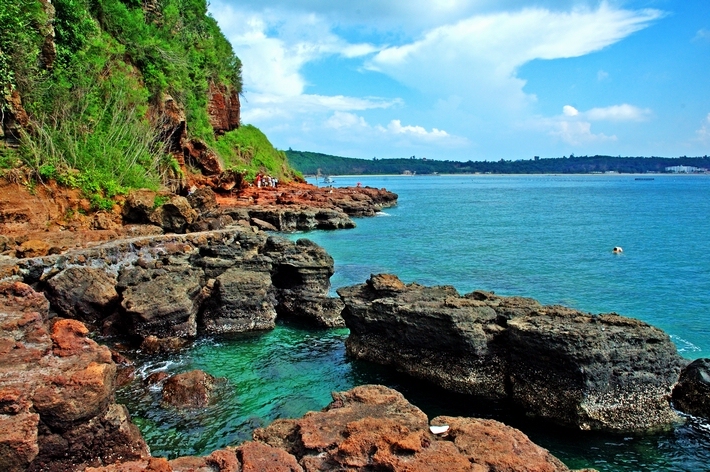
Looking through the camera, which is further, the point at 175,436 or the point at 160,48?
the point at 160,48

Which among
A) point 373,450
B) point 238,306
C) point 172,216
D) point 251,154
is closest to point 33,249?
Result: point 238,306

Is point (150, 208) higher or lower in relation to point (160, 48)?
lower

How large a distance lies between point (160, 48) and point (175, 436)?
29784 mm

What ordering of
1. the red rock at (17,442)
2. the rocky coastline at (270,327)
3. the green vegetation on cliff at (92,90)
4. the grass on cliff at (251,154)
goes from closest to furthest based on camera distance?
the red rock at (17,442), the rocky coastline at (270,327), the green vegetation on cliff at (92,90), the grass on cliff at (251,154)

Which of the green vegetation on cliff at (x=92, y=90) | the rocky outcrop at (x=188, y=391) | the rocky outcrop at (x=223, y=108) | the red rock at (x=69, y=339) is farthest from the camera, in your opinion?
the rocky outcrop at (x=223, y=108)

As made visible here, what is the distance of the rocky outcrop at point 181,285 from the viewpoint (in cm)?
1392

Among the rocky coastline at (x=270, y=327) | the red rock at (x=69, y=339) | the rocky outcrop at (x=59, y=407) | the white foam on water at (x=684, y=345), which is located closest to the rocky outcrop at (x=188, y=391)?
the rocky coastline at (x=270, y=327)

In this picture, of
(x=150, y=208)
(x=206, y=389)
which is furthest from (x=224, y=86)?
(x=206, y=389)

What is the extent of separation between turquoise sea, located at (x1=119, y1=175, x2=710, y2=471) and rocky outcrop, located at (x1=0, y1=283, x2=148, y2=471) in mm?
1637

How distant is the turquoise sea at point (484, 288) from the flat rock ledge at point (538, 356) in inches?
13.9

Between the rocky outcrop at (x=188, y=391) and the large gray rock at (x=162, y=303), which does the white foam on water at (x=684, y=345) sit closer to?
the rocky outcrop at (x=188, y=391)

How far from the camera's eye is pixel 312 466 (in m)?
5.96

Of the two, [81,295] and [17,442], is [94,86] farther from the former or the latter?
[17,442]

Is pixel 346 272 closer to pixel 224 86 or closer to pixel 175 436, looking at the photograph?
pixel 175 436
